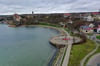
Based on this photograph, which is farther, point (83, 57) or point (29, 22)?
point (29, 22)

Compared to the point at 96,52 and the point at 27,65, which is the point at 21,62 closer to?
the point at 27,65

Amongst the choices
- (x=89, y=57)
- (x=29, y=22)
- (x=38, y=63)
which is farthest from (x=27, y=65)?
(x=29, y=22)

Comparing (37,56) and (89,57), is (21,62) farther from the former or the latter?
(89,57)

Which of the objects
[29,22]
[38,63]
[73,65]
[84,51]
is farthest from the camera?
[29,22]

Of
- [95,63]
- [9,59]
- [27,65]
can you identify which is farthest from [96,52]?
[9,59]

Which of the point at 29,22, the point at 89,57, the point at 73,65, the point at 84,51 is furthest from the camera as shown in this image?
the point at 29,22

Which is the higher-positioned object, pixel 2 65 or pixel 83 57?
pixel 83 57

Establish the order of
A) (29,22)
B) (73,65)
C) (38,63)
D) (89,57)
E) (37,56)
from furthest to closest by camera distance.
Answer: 1. (29,22)
2. (37,56)
3. (38,63)
4. (89,57)
5. (73,65)

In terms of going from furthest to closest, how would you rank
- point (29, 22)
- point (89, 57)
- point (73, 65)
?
1. point (29, 22)
2. point (89, 57)
3. point (73, 65)

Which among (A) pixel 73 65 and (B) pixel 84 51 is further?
(B) pixel 84 51
